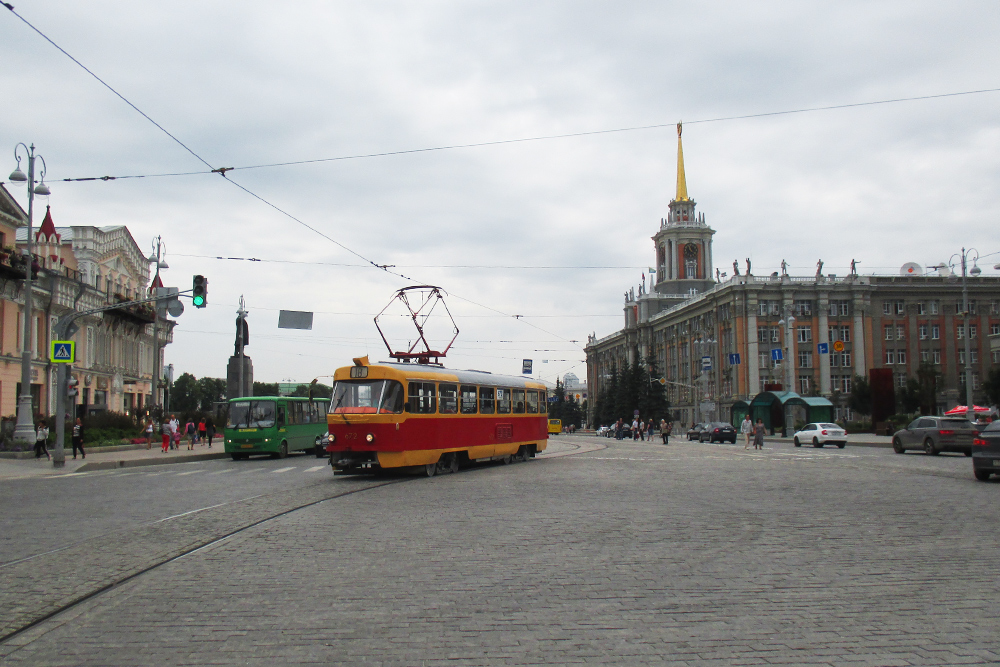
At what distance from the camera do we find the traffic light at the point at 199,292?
26.4 m

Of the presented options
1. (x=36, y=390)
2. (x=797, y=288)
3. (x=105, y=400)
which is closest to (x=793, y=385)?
(x=797, y=288)

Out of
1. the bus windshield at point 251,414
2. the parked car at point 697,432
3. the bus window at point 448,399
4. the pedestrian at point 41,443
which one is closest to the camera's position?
the bus window at point 448,399

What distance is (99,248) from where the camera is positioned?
51719 mm

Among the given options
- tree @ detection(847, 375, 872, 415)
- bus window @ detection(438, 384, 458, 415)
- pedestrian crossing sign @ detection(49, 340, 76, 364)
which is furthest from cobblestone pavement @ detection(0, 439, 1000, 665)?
tree @ detection(847, 375, 872, 415)

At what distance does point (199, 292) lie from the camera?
26.5 m

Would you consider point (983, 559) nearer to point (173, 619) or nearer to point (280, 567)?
point (280, 567)

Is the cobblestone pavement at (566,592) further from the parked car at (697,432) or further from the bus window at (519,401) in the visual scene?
the parked car at (697,432)

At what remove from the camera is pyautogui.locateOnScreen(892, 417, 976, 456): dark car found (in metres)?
31.8

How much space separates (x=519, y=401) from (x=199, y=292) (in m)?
10.4

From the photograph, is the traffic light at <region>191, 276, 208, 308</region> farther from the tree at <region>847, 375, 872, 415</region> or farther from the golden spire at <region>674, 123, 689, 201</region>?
the golden spire at <region>674, 123, 689, 201</region>

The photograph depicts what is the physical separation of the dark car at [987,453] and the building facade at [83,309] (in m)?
35.7

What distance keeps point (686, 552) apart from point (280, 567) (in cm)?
413

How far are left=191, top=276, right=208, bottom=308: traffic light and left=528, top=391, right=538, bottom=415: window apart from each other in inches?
429

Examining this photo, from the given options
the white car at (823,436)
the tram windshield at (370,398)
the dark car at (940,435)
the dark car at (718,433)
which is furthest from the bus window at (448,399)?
the dark car at (718,433)
